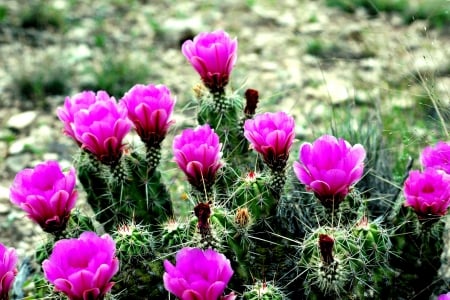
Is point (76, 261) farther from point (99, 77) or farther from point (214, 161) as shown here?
point (99, 77)

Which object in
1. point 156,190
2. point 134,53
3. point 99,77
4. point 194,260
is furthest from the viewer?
point 134,53

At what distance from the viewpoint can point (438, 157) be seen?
257 centimetres

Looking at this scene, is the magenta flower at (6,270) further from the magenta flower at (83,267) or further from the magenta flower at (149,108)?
the magenta flower at (149,108)

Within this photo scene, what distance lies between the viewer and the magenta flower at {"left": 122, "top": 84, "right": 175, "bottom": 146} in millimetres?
2506

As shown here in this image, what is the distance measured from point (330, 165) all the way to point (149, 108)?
0.63m

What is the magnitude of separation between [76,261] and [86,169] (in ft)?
2.67

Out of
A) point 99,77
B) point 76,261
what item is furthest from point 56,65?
point 76,261

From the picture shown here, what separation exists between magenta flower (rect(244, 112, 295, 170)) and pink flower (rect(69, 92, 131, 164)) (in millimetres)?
411

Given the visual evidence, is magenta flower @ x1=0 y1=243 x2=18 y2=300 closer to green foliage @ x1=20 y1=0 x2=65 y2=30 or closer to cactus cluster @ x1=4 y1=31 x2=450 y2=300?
cactus cluster @ x1=4 y1=31 x2=450 y2=300

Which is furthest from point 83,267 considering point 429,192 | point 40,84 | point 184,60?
point 184,60

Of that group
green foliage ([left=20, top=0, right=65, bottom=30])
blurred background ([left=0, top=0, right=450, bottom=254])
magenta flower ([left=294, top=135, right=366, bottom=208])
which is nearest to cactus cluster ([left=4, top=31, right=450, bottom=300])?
magenta flower ([left=294, top=135, right=366, bottom=208])

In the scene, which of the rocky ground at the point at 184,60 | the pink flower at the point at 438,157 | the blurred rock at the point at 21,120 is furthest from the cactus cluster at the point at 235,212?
the blurred rock at the point at 21,120

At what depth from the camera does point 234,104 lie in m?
2.80

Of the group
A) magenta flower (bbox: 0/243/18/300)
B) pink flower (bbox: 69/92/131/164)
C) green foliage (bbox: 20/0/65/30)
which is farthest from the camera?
green foliage (bbox: 20/0/65/30)
